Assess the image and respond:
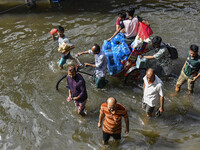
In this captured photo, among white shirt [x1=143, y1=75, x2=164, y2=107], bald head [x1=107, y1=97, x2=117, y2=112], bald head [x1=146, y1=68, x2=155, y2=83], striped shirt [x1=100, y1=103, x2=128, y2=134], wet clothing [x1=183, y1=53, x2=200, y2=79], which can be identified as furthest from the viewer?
wet clothing [x1=183, y1=53, x2=200, y2=79]

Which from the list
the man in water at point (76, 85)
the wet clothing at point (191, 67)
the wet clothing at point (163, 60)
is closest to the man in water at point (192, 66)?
the wet clothing at point (191, 67)

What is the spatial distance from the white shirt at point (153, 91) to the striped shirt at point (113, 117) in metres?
0.98

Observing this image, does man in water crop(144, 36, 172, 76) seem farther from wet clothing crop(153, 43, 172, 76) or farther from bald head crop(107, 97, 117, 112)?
bald head crop(107, 97, 117, 112)

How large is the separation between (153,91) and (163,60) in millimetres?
1947

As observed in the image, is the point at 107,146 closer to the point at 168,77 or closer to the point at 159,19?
the point at 168,77

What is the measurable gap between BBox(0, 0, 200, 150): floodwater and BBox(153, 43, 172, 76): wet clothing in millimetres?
519

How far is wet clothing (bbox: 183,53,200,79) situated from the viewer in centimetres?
477

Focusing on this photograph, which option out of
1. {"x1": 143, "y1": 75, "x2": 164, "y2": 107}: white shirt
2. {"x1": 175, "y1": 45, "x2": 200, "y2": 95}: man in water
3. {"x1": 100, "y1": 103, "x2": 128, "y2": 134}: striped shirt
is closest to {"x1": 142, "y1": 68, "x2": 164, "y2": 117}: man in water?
{"x1": 143, "y1": 75, "x2": 164, "y2": 107}: white shirt

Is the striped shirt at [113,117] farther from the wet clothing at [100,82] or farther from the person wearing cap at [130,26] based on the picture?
the person wearing cap at [130,26]

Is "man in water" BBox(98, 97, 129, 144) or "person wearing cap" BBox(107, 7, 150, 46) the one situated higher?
"person wearing cap" BBox(107, 7, 150, 46)

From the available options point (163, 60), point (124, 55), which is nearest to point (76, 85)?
point (124, 55)

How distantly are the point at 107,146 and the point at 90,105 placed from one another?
1523 mm

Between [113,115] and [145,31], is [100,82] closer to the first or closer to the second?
[145,31]

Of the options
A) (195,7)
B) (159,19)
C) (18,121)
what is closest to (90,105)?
(18,121)
